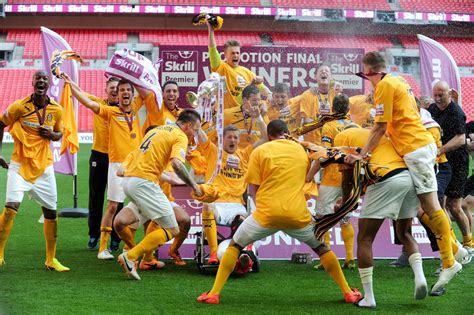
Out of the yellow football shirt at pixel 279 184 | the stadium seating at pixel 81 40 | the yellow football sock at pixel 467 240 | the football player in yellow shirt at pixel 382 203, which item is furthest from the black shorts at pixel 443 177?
the stadium seating at pixel 81 40

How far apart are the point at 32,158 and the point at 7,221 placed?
2.26ft

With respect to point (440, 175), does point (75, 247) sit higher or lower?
lower

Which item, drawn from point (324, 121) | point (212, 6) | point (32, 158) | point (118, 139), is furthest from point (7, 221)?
point (212, 6)

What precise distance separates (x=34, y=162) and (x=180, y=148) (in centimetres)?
178

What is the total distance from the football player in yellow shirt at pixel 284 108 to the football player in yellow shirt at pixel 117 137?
2.04 metres

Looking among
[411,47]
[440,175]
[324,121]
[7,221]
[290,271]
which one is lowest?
[290,271]

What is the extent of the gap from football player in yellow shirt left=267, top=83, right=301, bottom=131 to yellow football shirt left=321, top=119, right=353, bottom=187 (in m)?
1.43

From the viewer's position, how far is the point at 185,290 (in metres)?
7.07

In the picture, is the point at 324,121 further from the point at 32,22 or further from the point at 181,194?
the point at 32,22

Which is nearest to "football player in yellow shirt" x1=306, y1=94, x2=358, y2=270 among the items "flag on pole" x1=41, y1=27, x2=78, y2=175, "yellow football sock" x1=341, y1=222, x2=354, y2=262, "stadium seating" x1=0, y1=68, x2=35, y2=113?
"yellow football sock" x1=341, y1=222, x2=354, y2=262

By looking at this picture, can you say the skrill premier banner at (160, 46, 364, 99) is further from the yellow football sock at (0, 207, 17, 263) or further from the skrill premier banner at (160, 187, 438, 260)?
the yellow football sock at (0, 207, 17, 263)

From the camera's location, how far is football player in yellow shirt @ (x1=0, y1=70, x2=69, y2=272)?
312 inches

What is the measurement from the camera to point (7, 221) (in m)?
7.97

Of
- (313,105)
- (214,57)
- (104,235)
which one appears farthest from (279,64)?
(104,235)
